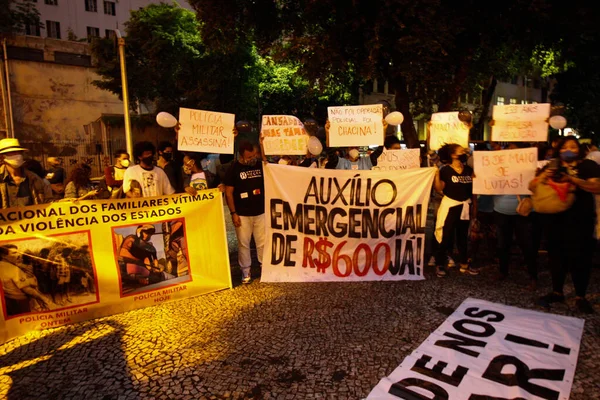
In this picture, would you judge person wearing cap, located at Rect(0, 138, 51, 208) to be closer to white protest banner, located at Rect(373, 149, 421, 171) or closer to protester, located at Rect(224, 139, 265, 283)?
protester, located at Rect(224, 139, 265, 283)

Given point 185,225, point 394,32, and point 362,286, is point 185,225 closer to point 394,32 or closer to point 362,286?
point 362,286

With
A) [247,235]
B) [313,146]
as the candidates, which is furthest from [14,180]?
[313,146]

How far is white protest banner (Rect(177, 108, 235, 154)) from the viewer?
5751 mm

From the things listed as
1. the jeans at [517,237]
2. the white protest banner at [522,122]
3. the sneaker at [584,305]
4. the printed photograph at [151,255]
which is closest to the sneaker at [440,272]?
the jeans at [517,237]

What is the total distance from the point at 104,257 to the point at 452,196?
4322 mm

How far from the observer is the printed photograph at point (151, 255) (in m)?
4.78

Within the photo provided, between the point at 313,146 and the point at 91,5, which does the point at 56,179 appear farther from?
the point at 91,5

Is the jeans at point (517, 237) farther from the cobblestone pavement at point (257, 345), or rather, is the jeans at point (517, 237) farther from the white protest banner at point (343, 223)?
the white protest banner at point (343, 223)

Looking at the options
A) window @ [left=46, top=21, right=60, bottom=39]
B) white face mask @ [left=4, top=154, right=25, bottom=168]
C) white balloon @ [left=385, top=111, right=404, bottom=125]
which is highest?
window @ [left=46, top=21, right=60, bottom=39]

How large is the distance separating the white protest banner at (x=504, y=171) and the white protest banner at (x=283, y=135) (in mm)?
2596

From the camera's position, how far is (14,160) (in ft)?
15.7

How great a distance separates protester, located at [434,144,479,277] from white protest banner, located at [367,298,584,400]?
4.77ft

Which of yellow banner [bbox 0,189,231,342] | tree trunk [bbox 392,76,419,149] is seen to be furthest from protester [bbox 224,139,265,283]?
tree trunk [bbox 392,76,419,149]

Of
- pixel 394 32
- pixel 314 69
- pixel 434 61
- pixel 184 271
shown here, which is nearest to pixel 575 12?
pixel 434 61
